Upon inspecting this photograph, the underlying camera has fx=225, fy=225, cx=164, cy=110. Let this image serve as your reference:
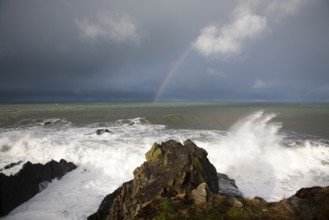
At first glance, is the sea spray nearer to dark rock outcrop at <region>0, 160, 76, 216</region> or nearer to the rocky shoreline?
the rocky shoreline

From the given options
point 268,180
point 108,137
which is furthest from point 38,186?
point 268,180

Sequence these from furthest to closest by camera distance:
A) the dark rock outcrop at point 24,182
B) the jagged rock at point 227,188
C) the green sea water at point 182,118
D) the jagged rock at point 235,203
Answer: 1. the green sea water at point 182,118
2. the jagged rock at point 227,188
3. the dark rock outcrop at point 24,182
4. the jagged rock at point 235,203

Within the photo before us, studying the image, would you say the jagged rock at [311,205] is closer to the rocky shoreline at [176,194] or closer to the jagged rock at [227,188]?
the rocky shoreline at [176,194]

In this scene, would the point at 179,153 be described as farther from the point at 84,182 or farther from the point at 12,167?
the point at 12,167

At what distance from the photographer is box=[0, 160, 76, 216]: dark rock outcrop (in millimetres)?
14273

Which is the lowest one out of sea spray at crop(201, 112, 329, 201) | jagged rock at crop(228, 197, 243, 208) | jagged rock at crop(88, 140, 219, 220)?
sea spray at crop(201, 112, 329, 201)

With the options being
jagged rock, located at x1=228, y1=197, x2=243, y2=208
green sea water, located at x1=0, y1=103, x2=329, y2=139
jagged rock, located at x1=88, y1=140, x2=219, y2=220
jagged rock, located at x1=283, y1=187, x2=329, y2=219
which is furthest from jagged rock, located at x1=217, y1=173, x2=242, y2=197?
green sea water, located at x1=0, y1=103, x2=329, y2=139

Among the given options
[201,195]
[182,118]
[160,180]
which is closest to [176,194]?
[201,195]

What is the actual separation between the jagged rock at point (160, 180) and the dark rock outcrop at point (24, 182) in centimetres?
599

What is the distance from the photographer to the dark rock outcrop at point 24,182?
14.3 meters

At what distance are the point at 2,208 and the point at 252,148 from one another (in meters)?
24.0

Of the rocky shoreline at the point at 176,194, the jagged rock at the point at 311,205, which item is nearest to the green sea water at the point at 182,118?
the rocky shoreline at the point at 176,194

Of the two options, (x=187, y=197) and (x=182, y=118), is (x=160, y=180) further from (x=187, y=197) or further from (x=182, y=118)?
(x=182, y=118)

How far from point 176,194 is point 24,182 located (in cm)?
1239
